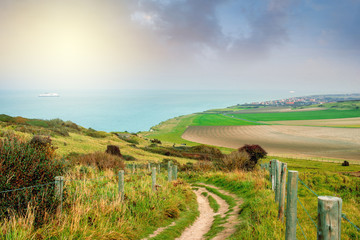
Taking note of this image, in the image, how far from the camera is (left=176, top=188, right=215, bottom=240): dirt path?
9.34 meters

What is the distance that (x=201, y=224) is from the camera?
10789 mm

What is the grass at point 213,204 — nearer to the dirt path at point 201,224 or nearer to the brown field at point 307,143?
the dirt path at point 201,224

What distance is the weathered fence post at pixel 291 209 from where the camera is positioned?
18.8ft

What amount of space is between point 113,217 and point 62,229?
6.79 feet

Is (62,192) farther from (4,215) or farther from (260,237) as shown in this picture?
(260,237)

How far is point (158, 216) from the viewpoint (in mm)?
10234

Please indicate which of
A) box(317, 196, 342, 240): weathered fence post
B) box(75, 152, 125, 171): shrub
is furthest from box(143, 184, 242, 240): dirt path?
box(75, 152, 125, 171): shrub

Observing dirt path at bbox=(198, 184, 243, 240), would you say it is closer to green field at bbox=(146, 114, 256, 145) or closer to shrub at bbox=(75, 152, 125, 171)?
shrub at bbox=(75, 152, 125, 171)

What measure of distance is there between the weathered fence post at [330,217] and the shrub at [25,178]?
705 centimetres

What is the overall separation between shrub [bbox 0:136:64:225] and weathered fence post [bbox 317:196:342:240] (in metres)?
7.05

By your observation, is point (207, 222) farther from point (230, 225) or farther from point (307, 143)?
point (307, 143)

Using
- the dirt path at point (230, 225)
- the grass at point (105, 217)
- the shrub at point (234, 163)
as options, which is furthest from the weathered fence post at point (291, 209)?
the shrub at point (234, 163)

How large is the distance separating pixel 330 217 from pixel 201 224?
7.89 m

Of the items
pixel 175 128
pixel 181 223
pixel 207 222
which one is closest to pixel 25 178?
pixel 181 223
